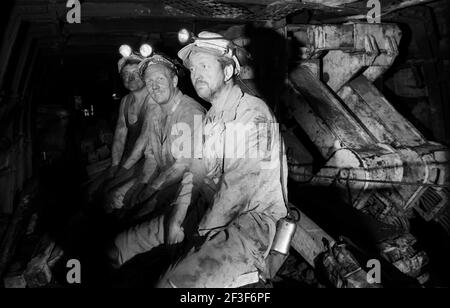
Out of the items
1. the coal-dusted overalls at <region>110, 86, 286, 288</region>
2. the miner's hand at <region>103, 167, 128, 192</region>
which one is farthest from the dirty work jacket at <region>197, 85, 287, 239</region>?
the miner's hand at <region>103, 167, 128, 192</region>

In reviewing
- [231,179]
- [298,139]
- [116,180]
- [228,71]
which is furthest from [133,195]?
[298,139]

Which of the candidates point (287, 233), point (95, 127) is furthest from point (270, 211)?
point (95, 127)

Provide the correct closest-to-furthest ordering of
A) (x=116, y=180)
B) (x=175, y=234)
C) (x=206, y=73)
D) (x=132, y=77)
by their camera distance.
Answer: (x=206, y=73), (x=175, y=234), (x=116, y=180), (x=132, y=77)

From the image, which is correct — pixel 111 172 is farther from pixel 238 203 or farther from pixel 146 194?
pixel 238 203

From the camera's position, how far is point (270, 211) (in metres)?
2.47

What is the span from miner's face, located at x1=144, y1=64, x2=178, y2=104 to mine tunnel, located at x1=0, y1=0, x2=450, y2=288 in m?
0.30

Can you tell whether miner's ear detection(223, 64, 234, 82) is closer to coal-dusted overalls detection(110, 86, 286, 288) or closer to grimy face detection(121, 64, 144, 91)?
coal-dusted overalls detection(110, 86, 286, 288)

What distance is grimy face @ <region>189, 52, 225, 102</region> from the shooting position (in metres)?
2.55

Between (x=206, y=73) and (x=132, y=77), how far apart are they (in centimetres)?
288

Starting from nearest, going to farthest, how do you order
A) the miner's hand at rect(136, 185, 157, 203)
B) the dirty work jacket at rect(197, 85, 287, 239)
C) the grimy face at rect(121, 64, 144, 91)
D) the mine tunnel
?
the dirty work jacket at rect(197, 85, 287, 239)
the mine tunnel
the miner's hand at rect(136, 185, 157, 203)
the grimy face at rect(121, 64, 144, 91)

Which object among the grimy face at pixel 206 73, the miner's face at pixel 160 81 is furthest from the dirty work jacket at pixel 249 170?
the miner's face at pixel 160 81

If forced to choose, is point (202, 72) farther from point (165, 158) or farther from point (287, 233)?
point (165, 158)

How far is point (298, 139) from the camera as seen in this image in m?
6.05

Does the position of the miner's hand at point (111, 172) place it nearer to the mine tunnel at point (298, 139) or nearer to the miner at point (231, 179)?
the mine tunnel at point (298, 139)
